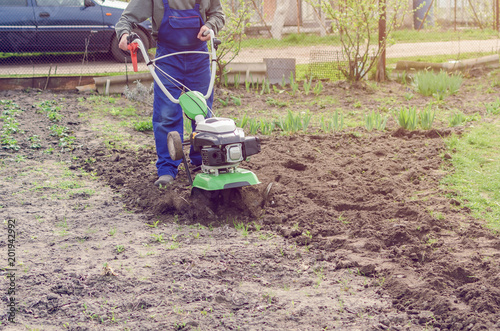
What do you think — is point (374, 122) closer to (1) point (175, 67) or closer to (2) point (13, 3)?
(1) point (175, 67)

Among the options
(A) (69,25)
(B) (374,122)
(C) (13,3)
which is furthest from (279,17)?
(B) (374,122)

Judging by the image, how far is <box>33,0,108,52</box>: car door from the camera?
920 centimetres

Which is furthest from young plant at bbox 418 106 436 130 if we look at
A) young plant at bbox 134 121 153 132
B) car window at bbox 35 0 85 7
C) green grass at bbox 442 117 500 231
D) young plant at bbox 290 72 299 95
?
car window at bbox 35 0 85 7

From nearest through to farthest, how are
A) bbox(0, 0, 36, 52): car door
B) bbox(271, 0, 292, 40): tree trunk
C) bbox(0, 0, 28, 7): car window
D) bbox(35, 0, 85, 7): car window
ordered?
bbox(0, 0, 36, 52): car door < bbox(0, 0, 28, 7): car window < bbox(35, 0, 85, 7): car window < bbox(271, 0, 292, 40): tree trunk

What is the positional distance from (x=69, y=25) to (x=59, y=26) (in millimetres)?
170

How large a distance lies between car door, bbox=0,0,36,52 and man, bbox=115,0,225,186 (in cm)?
568

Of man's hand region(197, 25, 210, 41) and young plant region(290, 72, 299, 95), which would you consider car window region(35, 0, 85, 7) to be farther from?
man's hand region(197, 25, 210, 41)

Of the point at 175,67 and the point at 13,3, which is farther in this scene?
the point at 13,3

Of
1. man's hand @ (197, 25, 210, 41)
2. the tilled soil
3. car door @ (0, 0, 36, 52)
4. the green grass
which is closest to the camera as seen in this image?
the tilled soil

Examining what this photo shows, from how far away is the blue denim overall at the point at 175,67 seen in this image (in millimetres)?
4098

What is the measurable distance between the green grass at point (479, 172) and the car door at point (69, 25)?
6.60 meters

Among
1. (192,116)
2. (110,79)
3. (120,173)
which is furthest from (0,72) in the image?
(192,116)

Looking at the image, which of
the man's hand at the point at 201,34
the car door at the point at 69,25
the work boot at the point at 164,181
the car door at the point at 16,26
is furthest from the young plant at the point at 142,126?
the car door at the point at 16,26

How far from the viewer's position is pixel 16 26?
9.01m
